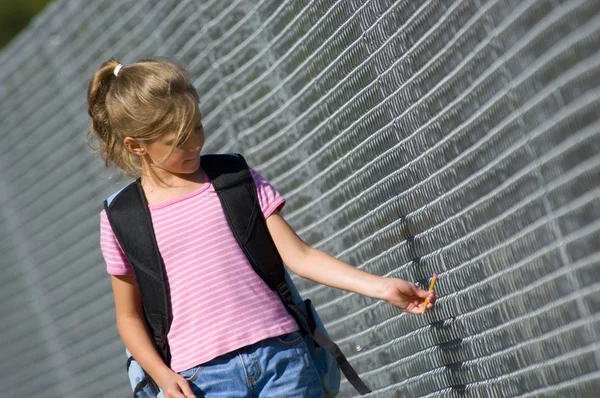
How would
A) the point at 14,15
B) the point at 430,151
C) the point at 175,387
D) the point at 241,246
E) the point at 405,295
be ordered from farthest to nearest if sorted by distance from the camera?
1. the point at 14,15
2. the point at 430,151
3. the point at 241,246
4. the point at 175,387
5. the point at 405,295

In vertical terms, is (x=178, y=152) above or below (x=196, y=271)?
above

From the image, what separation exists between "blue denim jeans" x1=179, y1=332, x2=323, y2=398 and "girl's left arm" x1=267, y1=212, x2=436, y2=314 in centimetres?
21

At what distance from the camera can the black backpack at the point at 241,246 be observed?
2525 mm

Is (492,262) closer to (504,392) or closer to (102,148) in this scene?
(504,392)

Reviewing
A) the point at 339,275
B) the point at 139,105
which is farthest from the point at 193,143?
the point at 339,275

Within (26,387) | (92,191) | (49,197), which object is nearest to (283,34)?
(92,191)

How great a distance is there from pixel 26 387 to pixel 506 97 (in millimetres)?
5368

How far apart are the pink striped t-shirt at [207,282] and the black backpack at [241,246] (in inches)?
0.8

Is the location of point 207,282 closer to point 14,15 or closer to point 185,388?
point 185,388

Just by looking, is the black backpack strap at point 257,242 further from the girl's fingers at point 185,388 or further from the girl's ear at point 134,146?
the girl's fingers at point 185,388

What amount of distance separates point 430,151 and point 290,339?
696 mm

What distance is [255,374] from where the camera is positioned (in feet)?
8.02

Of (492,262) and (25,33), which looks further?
(25,33)

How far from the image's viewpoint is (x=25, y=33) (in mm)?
6223
